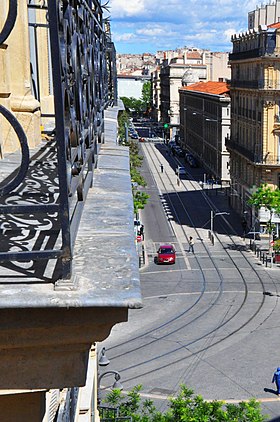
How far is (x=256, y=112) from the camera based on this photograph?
47.4m

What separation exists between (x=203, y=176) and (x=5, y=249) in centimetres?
7149

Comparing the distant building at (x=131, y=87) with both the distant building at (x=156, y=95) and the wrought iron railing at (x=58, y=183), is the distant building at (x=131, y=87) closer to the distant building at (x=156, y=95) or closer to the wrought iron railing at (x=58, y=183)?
the distant building at (x=156, y=95)

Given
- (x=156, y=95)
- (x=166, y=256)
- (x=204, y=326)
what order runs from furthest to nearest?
(x=156, y=95) < (x=166, y=256) < (x=204, y=326)

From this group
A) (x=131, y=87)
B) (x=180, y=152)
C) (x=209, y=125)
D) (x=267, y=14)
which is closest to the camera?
(x=267, y=14)

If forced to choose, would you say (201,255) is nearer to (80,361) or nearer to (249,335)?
(249,335)

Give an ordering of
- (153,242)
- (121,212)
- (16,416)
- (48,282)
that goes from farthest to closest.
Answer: (153,242)
(121,212)
(16,416)
(48,282)

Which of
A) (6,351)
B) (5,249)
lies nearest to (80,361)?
(6,351)

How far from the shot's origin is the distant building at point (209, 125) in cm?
6725

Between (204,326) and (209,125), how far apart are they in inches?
1952

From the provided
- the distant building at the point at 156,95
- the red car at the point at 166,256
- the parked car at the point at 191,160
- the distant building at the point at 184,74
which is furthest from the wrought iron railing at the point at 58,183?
the distant building at the point at 156,95

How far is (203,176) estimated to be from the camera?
7431 cm

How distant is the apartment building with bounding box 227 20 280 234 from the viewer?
45000 millimetres

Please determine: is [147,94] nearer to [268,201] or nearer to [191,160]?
[191,160]

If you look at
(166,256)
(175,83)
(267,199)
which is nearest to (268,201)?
(267,199)
